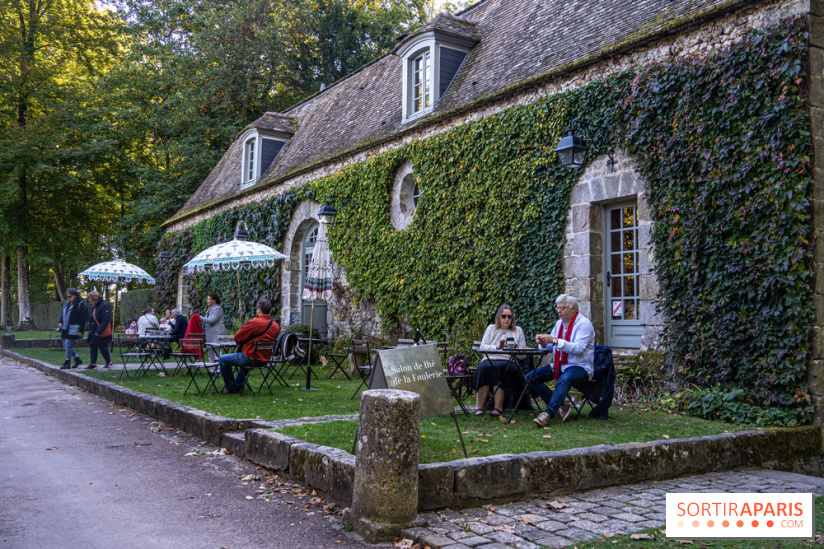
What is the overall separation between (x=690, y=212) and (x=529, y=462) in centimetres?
465

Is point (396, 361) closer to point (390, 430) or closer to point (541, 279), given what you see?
point (390, 430)

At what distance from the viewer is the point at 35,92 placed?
27875mm

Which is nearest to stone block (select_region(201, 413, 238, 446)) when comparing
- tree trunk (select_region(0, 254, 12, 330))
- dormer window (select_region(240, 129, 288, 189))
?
dormer window (select_region(240, 129, 288, 189))

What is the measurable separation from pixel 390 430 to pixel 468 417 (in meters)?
3.39

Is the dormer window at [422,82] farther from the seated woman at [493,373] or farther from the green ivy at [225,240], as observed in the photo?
the seated woman at [493,373]

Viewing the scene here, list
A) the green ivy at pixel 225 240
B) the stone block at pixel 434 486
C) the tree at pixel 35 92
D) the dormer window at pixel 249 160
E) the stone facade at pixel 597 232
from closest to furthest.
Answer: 1. the stone block at pixel 434 486
2. the stone facade at pixel 597 232
3. the green ivy at pixel 225 240
4. the dormer window at pixel 249 160
5. the tree at pixel 35 92

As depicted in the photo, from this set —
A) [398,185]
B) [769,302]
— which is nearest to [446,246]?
[398,185]

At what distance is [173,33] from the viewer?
30453 millimetres

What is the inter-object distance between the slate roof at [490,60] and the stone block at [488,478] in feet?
20.7

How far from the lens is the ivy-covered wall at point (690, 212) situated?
679cm

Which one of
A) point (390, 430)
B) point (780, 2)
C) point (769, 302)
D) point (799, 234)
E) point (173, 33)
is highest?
point (173, 33)

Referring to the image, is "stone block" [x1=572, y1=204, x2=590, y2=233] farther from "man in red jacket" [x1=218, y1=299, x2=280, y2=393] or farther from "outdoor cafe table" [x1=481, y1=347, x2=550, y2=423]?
"man in red jacket" [x1=218, y1=299, x2=280, y2=393]

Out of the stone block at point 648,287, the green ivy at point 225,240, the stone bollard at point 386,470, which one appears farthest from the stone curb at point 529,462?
the green ivy at point 225,240

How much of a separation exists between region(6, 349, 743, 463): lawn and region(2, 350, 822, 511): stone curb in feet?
1.14
